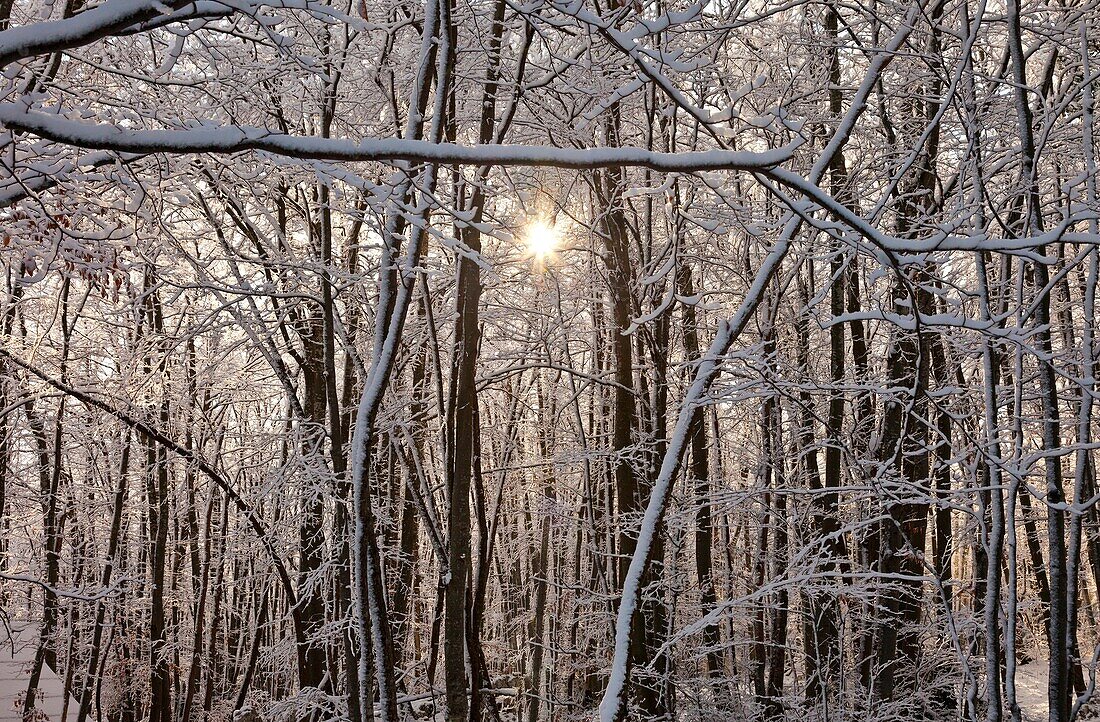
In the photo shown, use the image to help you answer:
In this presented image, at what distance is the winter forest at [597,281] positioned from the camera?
3631 millimetres

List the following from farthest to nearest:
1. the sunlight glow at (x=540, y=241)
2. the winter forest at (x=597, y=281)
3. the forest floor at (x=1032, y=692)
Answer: the forest floor at (x=1032, y=692) → the sunlight glow at (x=540, y=241) → the winter forest at (x=597, y=281)

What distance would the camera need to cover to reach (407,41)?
27.7 ft

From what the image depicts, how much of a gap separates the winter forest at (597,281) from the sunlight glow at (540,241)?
0.13ft

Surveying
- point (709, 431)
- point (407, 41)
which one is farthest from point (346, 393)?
point (709, 431)

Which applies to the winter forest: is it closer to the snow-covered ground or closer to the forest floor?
the snow-covered ground

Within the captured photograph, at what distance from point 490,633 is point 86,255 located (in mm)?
23337

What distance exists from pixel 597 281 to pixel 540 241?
3.38 ft

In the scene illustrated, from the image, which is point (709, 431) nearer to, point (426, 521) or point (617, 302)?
point (617, 302)

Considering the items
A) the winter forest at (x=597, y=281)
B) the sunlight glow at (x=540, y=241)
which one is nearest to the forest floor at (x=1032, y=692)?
the winter forest at (x=597, y=281)

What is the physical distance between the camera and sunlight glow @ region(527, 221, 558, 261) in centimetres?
812

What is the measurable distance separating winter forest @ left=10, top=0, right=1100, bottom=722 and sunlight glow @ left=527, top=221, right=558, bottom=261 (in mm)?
39

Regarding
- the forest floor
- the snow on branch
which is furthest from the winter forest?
the forest floor

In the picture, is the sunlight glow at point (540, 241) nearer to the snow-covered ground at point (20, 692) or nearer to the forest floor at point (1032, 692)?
the snow-covered ground at point (20, 692)

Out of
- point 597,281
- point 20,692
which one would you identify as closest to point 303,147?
point 597,281
